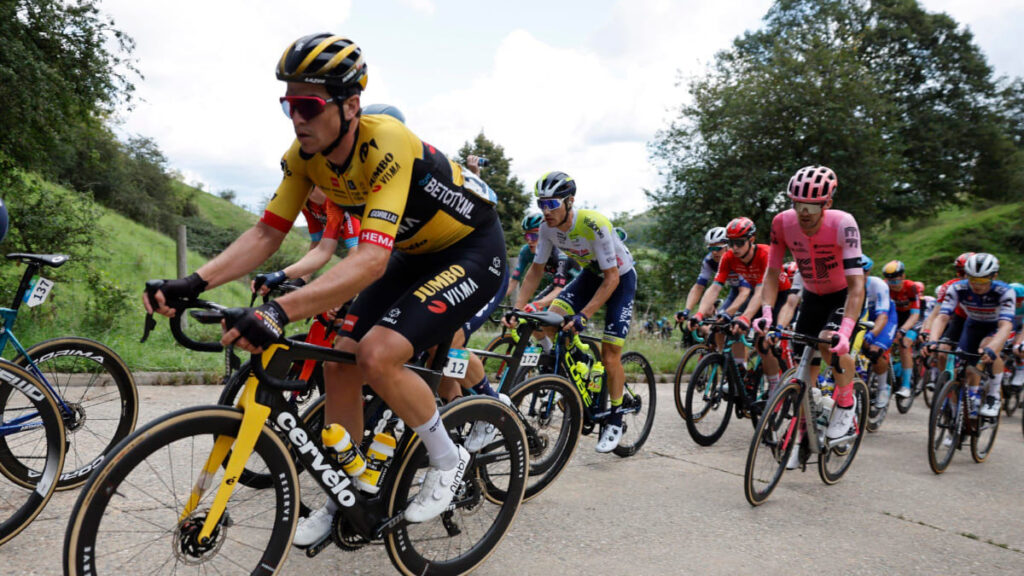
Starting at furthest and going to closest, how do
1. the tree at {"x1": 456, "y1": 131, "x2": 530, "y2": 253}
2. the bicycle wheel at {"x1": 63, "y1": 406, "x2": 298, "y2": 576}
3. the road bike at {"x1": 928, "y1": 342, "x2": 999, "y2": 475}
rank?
the tree at {"x1": 456, "y1": 131, "x2": 530, "y2": 253} < the road bike at {"x1": 928, "y1": 342, "x2": 999, "y2": 475} < the bicycle wheel at {"x1": 63, "y1": 406, "x2": 298, "y2": 576}

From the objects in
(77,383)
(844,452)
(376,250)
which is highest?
(376,250)

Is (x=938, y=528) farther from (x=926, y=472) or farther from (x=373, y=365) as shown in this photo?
(x=373, y=365)

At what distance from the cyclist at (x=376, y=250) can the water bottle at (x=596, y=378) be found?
2.36m

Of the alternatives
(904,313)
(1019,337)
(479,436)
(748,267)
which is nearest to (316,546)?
(479,436)

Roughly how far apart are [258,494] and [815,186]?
4.17m

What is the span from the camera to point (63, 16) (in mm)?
8430

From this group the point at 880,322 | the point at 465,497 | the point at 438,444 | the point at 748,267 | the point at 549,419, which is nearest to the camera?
the point at 438,444

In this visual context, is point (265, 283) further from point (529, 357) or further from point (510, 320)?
point (529, 357)

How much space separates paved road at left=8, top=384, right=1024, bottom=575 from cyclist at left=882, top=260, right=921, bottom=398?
3.08 meters

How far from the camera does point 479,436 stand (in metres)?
3.15

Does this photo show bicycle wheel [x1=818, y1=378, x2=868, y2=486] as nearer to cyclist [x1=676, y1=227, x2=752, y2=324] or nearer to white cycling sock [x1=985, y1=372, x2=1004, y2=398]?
cyclist [x1=676, y1=227, x2=752, y2=324]

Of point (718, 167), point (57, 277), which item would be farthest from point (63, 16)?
point (718, 167)

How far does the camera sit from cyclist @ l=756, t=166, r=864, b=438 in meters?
4.78

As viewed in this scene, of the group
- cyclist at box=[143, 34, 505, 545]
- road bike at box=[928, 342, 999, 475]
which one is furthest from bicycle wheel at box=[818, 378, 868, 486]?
Result: cyclist at box=[143, 34, 505, 545]
